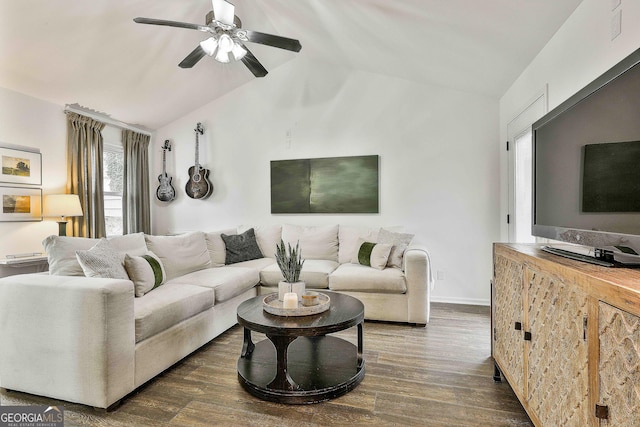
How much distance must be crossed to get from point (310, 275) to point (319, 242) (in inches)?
27.0

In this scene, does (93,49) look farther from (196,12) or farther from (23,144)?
(23,144)

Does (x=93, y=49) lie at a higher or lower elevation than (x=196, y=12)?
lower

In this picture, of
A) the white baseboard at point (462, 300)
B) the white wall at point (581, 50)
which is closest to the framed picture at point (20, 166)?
the white baseboard at point (462, 300)

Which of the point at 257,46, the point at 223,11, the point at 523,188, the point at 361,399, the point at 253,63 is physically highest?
the point at 257,46

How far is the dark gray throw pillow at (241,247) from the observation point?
3.85 meters

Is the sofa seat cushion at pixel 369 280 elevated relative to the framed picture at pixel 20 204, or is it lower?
lower

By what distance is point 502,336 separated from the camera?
203 cm

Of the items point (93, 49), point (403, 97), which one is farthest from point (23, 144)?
point (403, 97)

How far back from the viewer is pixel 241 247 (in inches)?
155

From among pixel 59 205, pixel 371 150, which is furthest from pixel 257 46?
pixel 59 205

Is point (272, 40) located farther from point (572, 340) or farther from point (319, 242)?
point (572, 340)

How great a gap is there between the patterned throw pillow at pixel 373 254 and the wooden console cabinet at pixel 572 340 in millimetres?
1582

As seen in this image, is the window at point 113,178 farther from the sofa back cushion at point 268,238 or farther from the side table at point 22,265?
the sofa back cushion at point 268,238

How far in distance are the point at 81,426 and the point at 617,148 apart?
274 cm
